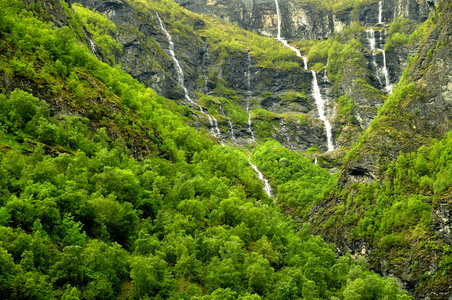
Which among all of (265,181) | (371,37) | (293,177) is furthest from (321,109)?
(265,181)

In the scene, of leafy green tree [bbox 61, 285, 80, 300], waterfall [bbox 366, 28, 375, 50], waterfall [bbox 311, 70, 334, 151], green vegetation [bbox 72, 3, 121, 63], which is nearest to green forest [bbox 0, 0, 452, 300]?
leafy green tree [bbox 61, 285, 80, 300]

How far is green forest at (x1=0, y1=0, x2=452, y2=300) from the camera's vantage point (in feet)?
118

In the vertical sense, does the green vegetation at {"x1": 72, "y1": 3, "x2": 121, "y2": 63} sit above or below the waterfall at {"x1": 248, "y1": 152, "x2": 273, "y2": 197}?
above

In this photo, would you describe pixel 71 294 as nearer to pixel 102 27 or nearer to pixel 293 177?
pixel 293 177

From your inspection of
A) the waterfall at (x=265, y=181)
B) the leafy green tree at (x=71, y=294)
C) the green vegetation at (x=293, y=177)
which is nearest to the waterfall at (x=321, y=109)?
the green vegetation at (x=293, y=177)

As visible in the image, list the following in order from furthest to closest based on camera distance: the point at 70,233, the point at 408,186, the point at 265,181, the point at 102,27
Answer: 1. the point at 102,27
2. the point at 265,181
3. the point at 408,186
4. the point at 70,233

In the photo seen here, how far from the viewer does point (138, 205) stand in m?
51.0

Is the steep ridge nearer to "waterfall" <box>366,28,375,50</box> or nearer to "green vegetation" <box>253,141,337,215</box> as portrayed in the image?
"green vegetation" <box>253,141,337,215</box>

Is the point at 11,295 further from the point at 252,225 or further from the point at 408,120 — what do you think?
the point at 408,120

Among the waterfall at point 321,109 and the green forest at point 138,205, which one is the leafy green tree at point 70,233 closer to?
the green forest at point 138,205

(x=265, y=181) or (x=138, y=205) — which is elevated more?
(x=138, y=205)

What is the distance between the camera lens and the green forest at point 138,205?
36.0 meters

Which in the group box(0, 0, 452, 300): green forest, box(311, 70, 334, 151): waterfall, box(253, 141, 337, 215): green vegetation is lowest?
box(253, 141, 337, 215): green vegetation

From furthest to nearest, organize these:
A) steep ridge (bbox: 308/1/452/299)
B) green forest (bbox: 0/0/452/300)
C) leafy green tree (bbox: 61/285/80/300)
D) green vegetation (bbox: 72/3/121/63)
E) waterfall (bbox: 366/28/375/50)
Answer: waterfall (bbox: 366/28/375/50)
green vegetation (bbox: 72/3/121/63)
steep ridge (bbox: 308/1/452/299)
green forest (bbox: 0/0/452/300)
leafy green tree (bbox: 61/285/80/300)
